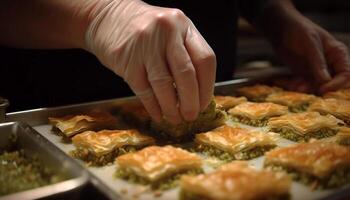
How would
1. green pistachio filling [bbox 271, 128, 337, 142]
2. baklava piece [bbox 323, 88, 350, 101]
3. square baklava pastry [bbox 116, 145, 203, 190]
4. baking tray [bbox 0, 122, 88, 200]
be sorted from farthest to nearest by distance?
baklava piece [bbox 323, 88, 350, 101] < green pistachio filling [bbox 271, 128, 337, 142] < square baklava pastry [bbox 116, 145, 203, 190] < baking tray [bbox 0, 122, 88, 200]

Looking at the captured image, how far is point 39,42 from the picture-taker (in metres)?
2.84

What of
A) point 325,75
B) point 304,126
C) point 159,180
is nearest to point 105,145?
point 159,180

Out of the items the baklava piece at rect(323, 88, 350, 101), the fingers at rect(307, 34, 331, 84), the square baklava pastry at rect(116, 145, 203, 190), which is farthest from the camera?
the fingers at rect(307, 34, 331, 84)

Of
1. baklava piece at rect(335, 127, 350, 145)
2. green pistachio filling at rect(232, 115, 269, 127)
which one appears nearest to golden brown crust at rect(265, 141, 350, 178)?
baklava piece at rect(335, 127, 350, 145)

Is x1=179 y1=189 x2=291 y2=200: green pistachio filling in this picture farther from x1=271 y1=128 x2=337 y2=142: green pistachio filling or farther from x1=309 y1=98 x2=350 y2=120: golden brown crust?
x1=309 y1=98 x2=350 y2=120: golden brown crust

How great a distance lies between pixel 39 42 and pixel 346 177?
2014mm

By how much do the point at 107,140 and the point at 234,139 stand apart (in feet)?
2.18

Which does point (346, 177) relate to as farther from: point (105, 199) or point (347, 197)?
point (105, 199)

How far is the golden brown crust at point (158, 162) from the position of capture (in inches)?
73.6

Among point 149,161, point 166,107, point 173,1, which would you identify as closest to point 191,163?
point 149,161

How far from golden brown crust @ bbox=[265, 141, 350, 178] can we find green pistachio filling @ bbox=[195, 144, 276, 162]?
0.54ft

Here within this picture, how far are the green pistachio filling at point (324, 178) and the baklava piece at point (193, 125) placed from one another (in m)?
0.65

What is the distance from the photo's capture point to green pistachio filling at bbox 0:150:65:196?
1.82 meters

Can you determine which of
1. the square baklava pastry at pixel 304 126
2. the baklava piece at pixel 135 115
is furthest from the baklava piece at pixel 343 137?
the baklava piece at pixel 135 115
